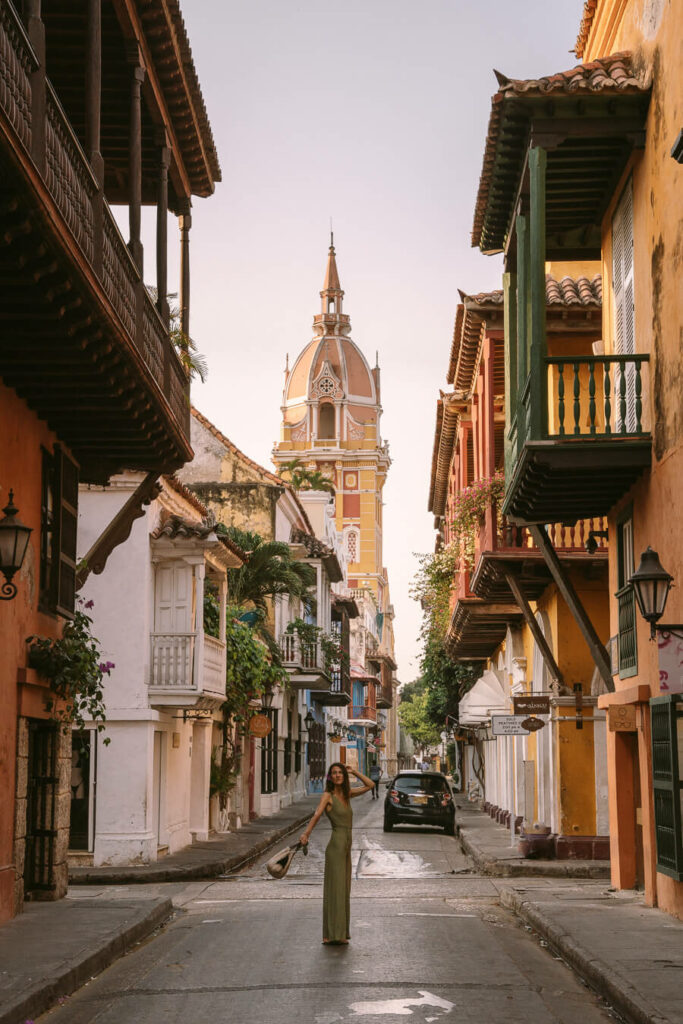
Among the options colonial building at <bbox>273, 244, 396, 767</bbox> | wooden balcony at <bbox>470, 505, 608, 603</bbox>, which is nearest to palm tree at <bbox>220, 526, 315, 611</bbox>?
wooden balcony at <bbox>470, 505, 608, 603</bbox>

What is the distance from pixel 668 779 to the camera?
1320cm

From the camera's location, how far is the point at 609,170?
52.8ft

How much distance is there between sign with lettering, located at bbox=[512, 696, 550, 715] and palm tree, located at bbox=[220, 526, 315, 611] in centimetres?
1152

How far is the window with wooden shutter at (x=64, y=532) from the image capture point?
15414 millimetres

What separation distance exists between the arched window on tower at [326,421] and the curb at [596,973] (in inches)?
3683

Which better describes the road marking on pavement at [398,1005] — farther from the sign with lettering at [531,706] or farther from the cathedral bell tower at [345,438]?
the cathedral bell tower at [345,438]

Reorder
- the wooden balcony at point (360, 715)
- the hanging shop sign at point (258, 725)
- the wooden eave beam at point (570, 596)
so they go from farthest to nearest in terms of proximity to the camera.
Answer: the wooden balcony at point (360, 715) < the hanging shop sign at point (258, 725) < the wooden eave beam at point (570, 596)

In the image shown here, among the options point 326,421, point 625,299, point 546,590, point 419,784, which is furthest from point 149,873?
point 326,421

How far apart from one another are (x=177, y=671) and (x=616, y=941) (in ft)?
40.5

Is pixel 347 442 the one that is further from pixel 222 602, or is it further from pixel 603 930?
pixel 603 930

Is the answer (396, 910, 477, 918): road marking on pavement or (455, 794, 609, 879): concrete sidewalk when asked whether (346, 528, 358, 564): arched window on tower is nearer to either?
(455, 794, 609, 879): concrete sidewalk

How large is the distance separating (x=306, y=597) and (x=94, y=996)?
989 inches

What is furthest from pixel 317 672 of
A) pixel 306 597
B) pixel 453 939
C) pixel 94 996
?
pixel 94 996

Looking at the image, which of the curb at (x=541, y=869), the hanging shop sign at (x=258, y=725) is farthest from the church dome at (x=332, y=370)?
the curb at (x=541, y=869)
